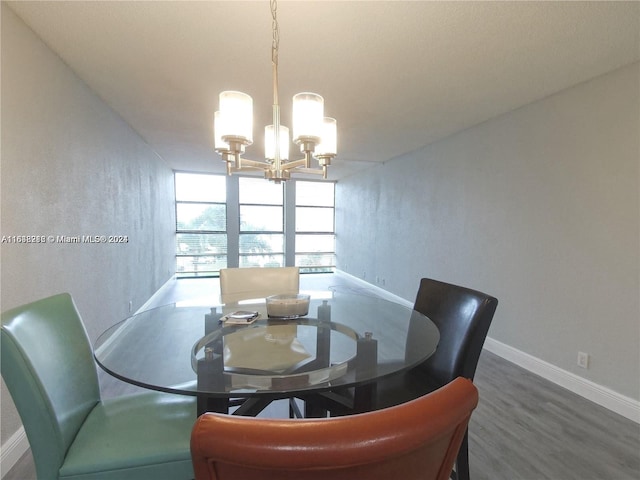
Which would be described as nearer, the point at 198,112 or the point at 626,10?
the point at 626,10

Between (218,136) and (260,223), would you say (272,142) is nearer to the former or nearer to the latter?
(218,136)

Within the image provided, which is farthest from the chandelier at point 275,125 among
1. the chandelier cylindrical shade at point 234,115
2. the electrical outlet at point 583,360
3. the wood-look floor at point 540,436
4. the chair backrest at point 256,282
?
the electrical outlet at point 583,360

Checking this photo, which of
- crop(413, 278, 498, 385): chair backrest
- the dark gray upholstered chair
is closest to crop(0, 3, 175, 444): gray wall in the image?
the dark gray upholstered chair

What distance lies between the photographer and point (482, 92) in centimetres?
235

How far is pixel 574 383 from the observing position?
2.21m

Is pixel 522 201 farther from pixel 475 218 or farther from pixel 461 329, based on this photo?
pixel 461 329

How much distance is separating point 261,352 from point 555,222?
2.45 m

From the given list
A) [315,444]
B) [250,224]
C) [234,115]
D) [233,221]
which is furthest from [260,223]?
[315,444]

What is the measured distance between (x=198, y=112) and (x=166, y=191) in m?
3.19

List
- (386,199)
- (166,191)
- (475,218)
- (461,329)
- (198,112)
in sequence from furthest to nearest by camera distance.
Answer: (166,191) → (386,199) → (475,218) → (198,112) → (461,329)

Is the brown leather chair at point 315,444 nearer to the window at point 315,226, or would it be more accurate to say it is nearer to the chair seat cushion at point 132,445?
the chair seat cushion at point 132,445

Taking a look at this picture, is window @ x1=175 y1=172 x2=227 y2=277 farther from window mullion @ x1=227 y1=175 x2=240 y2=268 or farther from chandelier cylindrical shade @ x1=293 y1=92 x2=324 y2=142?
chandelier cylindrical shade @ x1=293 y1=92 x2=324 y2=142

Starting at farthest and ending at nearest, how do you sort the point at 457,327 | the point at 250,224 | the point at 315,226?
the point at 315,226
the point at 250,224
the point at 457,327

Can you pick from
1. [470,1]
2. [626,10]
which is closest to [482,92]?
[626,10]
